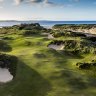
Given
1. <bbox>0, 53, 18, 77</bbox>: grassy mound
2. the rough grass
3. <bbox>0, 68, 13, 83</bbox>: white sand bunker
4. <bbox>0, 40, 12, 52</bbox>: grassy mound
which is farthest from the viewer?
<bbox>0, 40, 12, 52</bbox>: grassy mound

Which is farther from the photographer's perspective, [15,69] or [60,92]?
[15,69]

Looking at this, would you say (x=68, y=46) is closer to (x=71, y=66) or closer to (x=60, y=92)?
(x=71, y=66)

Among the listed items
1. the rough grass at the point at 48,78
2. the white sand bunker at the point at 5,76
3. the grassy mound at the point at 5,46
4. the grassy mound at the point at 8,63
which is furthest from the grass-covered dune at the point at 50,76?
the grassy mound at the point at 5,46

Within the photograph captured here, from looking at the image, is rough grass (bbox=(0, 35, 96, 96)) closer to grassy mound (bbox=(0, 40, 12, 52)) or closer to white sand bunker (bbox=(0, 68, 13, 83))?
white sand bunker (bbox=(0, 68, 13, 83))

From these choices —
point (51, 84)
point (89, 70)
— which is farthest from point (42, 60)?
point (51, 84)

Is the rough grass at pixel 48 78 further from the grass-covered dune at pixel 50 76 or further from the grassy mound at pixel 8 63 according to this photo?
the grassy mound at pixel 8 63

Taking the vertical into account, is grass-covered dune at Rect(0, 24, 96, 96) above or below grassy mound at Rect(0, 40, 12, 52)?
below

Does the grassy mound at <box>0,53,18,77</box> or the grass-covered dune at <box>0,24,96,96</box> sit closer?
the grass-covered dune at <box>0,24,96,96</box>

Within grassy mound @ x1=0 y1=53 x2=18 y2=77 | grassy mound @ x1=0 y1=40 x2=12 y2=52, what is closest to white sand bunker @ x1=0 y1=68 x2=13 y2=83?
grassy mound @ x1=0 y1=53 x2=18 y2=77

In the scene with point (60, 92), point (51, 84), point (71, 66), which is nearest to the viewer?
point (60, 92)
